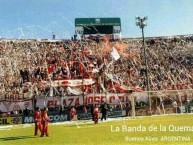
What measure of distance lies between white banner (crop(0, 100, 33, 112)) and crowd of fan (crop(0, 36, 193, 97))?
24.2 ft

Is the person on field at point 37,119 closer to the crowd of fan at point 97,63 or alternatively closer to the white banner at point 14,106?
the white banner at point 14,106

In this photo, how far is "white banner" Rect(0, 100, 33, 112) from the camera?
40.4 m

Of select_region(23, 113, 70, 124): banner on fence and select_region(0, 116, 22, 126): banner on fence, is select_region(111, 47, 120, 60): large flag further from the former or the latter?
select_region(0, 116, 22, 126): banner on fence

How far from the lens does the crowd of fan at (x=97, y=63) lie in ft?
169

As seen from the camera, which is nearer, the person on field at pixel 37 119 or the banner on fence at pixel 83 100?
the person on field at pixel 37 119

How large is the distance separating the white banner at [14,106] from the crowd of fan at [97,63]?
24.2ft

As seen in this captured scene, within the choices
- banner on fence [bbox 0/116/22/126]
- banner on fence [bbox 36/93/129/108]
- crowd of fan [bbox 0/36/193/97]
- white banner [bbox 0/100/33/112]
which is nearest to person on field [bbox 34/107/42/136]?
banner on fence [bbox 0/116/22/126]

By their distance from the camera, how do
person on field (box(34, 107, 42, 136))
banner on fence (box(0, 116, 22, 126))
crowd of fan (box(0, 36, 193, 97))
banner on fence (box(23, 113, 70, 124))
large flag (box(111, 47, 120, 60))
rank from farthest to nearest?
large flag (box(111, 47, 120, 60))
crowd of fan (box(0, 36, 193, 97))
banner on fence (box(23, 113, 70, 124))
banner on fence (box(0, 116, 22, 126))
person on field (box(34, 107, 42, 136))

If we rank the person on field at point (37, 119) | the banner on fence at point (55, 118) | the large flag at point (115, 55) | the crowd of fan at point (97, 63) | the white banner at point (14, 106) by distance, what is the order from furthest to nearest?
the large flag at point (115, 55) → the crowd of fan at point (97, 63) → the white banner at point (14, 106) → the banner on fence at point (55, 118) → the person on field at point (37, 119)

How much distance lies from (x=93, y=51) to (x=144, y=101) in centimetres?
2276

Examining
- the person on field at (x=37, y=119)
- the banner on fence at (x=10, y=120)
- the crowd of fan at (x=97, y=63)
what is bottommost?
the banner on fence at (x=10, y=120)

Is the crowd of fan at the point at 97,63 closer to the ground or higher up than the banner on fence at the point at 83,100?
higher up

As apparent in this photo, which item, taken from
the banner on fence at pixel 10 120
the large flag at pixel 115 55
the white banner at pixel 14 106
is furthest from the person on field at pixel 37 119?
the large flag at pixel 115 55

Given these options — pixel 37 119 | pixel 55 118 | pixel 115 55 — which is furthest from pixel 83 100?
pixel 37 119
